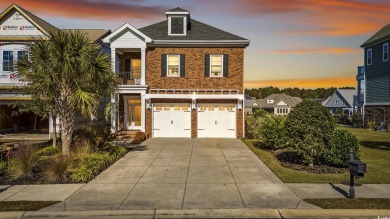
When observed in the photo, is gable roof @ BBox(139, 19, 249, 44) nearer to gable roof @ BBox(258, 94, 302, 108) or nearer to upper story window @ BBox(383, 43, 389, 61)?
upper story window @ BBox(383, 43, 389, 61)

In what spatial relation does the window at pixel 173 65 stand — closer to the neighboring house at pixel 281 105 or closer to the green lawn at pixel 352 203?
the green lawn at pixel 352 203

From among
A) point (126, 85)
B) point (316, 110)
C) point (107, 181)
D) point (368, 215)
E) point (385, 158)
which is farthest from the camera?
point (126, 85)

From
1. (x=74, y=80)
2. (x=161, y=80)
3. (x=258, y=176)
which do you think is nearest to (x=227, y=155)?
(x=258, y=176)

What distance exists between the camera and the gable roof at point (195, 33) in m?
24.3

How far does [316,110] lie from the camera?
13.2 metres

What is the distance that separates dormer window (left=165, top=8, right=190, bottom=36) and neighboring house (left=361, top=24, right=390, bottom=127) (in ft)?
71.8

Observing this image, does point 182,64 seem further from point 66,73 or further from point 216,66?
point 66,73

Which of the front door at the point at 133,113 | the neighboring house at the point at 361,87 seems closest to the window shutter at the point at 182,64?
the front door at the point at 133,113

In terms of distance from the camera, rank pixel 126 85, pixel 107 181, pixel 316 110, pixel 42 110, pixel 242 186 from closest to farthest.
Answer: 1. pixel 242 186
2. pixel 107 181
3. pixel 316 110
4. pixel 42 110
5. pixel 126 85

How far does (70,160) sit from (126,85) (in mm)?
12333

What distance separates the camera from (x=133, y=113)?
25750mm

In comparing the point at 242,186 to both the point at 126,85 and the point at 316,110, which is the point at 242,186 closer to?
the point at 316,110

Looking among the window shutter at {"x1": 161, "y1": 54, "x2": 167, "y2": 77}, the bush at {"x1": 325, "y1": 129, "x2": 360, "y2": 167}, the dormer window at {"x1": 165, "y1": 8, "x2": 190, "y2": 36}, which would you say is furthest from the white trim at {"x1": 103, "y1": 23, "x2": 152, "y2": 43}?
the bush at {"x1": 325, "y1": 129, "x2": 360, "y2": 167}

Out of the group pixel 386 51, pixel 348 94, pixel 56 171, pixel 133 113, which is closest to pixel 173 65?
pixel 133 113
